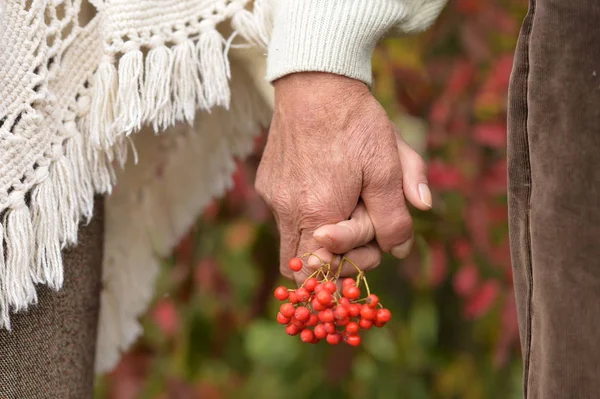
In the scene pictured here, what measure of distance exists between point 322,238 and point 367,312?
10cm

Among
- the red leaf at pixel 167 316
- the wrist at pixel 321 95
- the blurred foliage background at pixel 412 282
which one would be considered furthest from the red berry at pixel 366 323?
the red leaf at pixel 167 316

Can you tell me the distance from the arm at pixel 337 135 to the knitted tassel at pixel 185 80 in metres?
0.10

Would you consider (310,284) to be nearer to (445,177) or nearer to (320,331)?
(320,331)

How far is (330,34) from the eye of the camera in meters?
0.80

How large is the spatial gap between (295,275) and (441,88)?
76 cm

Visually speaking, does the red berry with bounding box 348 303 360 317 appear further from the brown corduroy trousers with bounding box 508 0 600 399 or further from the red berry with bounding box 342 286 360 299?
the brown corduroy trousers with bounding box 508 0 600 399

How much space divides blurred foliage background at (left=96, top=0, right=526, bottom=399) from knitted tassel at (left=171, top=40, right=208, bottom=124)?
1.82ft

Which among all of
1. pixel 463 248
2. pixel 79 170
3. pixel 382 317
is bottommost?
pixel 463 248

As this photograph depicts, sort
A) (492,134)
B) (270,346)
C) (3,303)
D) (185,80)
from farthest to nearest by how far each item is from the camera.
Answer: (270,346) < (492,134) < (185,80) < (3,303)

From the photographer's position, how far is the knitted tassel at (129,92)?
2.69 ft

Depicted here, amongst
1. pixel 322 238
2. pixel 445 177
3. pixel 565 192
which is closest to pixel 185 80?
pixel 322 238

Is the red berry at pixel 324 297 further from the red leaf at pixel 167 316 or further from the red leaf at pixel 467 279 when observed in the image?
the red leaf at pixel 167 316

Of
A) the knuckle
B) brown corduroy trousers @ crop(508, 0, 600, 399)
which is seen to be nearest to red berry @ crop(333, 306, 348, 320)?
the knuckle

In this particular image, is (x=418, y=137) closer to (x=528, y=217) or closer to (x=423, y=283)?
(x=423, y=283)
